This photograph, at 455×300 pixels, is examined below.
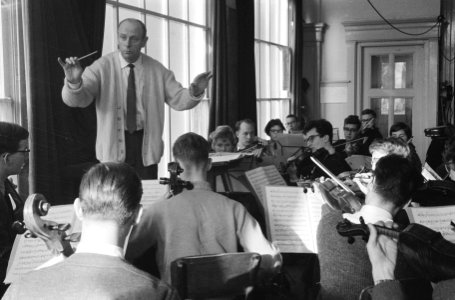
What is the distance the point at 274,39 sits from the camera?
8727 millimetres

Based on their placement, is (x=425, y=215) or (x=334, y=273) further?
(x=425, y=215)

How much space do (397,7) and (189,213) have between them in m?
7.70

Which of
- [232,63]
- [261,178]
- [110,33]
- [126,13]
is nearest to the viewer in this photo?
[261,178]

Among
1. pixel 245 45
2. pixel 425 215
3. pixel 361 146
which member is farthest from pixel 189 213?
pixel 245 45

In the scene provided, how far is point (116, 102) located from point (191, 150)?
80 centimetres

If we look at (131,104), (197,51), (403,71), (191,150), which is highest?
(197,51)

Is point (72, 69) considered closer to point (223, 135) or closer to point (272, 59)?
point (223, 135)

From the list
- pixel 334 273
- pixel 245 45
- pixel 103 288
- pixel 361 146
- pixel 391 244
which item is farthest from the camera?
pixel 245 45

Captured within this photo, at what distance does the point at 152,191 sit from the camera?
2664 mm

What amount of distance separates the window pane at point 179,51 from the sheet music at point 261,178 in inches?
97.8

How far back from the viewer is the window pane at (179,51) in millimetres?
5594

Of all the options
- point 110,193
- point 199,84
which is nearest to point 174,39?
point 199,84

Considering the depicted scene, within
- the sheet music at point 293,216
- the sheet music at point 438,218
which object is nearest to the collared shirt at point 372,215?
the sheet music at point 438,218

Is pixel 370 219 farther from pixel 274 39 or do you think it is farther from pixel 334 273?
pixel 274 39
